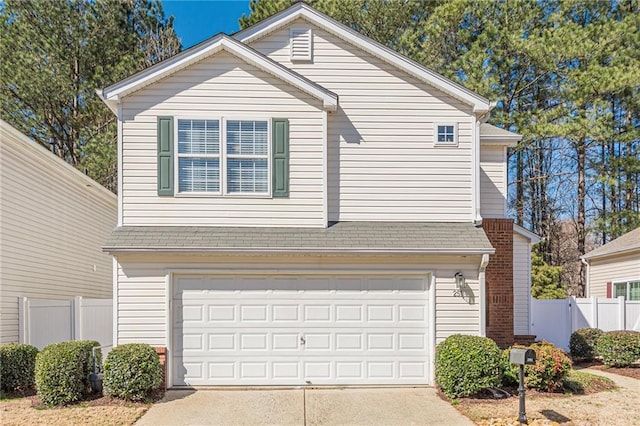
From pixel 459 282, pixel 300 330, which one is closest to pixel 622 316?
pixel 459 282

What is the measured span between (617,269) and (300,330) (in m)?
14.6

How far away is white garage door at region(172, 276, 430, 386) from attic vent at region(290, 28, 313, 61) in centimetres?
502

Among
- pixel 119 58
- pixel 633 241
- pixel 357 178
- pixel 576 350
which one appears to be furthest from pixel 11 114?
pixel 633 241

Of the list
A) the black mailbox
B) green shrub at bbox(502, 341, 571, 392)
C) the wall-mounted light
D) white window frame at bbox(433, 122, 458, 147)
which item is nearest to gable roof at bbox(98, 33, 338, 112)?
white window frame at bbox(433, 122, 458, 147)

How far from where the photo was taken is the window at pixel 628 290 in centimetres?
1648

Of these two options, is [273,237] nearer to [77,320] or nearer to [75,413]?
[75,413]

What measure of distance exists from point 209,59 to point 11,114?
14460 mm

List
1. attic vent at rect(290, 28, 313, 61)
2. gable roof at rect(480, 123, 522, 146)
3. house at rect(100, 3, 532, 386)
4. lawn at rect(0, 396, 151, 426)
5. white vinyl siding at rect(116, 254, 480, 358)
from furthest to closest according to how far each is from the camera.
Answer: gable roof at rect(480, 123, 522, 146) < attic vent at rect(290, 28, 313, 61) < house at rect(100, 3, 532, 386) < white vinyl siding at rect(116, 254, 480, 358) < lawn at rect(0, 396, 151, 426)

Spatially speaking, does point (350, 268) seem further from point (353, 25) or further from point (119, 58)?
point (119, 58)

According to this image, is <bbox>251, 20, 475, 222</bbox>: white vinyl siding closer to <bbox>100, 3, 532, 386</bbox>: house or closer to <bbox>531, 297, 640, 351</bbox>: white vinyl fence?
<bbox>100, 3, 532, 386</bbox>: house

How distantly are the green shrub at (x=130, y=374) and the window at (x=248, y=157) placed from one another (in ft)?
11.8

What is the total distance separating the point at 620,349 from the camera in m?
11.3

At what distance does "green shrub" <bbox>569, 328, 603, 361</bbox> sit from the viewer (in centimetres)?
1209

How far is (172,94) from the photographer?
31.1 feet
